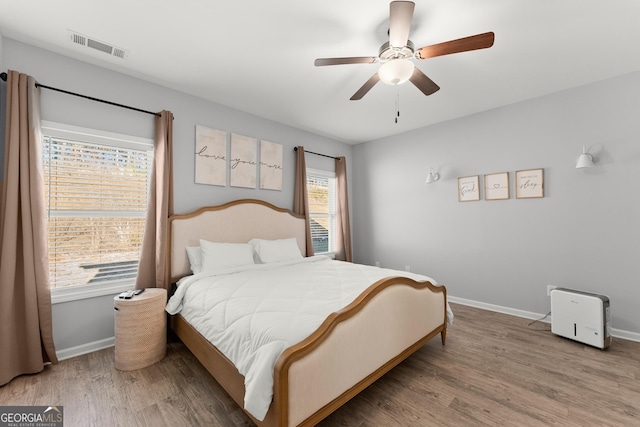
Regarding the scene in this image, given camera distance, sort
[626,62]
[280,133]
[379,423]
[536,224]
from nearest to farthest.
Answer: [379,423], [626,62], [536,224], [280,133]

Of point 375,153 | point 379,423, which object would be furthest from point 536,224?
point 379,423

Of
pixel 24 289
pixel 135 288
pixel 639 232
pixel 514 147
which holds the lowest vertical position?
pixel 135 288

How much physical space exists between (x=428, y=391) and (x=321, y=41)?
9.22 feet

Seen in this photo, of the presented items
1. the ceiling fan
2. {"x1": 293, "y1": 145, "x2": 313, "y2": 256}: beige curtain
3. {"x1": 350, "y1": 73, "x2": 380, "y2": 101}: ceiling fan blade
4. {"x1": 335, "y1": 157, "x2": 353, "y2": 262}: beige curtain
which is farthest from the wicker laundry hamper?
{"x1": 335, "y1": 157, "x2": 353, "y2": 262}: beige curtain

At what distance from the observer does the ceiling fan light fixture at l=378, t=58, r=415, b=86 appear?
1.84 metres

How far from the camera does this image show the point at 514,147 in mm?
3395

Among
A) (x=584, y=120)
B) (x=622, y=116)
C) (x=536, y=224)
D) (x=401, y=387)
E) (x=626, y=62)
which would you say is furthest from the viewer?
(x=536, y=224)

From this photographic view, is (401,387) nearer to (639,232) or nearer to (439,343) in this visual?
(439,343)

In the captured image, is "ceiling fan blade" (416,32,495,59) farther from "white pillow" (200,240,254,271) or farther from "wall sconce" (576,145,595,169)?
"white pillow" (200,240,254,271)

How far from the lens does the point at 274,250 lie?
10.9 ft

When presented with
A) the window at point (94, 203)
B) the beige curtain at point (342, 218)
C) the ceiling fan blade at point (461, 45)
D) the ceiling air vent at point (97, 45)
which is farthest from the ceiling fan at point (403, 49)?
the beige curtain at point (342, 218)

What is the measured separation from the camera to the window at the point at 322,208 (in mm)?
4650

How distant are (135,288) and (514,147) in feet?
15.3

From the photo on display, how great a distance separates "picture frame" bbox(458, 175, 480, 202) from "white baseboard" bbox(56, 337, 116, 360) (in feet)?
14.8
